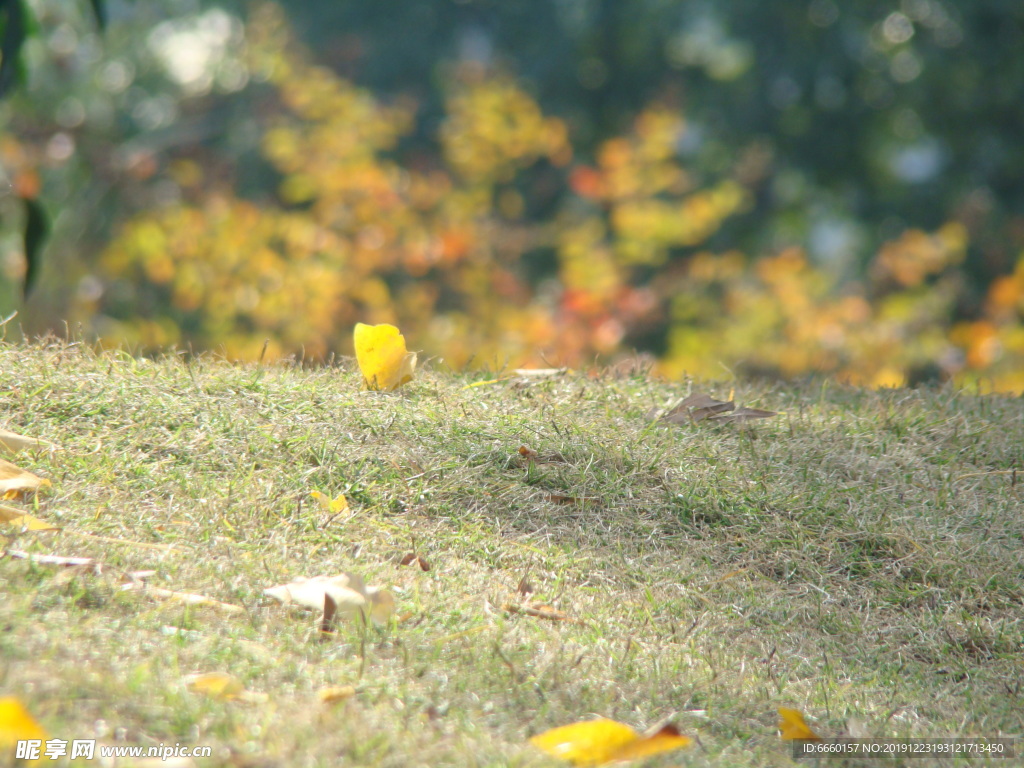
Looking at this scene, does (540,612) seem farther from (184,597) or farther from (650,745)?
(184,597)

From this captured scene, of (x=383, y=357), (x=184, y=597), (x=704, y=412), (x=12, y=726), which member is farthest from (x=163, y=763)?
(x=704, y=412)

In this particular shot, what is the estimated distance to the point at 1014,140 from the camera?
9.05 metres

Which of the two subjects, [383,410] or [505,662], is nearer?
[505,662]

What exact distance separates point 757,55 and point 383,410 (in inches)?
317

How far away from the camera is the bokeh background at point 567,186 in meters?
8.84

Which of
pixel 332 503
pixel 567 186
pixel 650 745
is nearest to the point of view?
pixel 650 745

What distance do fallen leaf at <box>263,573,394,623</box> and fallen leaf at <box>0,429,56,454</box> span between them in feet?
2.39

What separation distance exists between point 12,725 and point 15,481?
2.85 feet

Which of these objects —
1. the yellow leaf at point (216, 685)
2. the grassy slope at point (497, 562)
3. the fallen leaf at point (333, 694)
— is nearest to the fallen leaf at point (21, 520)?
the grassy slope at point (497, 562)

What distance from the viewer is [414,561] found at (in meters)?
1.88

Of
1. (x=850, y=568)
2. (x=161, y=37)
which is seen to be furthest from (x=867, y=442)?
(x=161, y=37)

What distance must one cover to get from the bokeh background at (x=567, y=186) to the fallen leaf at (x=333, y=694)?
712cm

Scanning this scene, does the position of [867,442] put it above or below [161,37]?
below

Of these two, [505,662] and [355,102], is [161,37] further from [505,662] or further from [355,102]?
[505,662]
